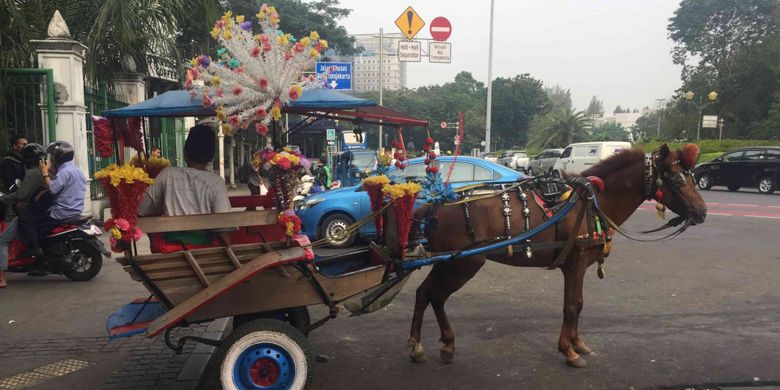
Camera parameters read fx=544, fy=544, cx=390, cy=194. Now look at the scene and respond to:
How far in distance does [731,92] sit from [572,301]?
4141 cm

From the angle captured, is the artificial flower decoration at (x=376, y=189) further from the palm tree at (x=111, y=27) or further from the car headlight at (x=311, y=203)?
the palm tree at (x=111, y=27)

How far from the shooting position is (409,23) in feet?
55.9

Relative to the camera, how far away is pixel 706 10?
46312mm

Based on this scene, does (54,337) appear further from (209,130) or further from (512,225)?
(512,225)

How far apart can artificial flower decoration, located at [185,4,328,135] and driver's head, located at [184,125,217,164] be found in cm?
31

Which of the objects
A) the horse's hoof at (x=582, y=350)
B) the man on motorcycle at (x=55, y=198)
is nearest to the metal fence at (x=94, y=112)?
the man on motorcycle at (x=55, y=198)

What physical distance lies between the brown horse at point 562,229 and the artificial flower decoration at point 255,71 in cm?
158

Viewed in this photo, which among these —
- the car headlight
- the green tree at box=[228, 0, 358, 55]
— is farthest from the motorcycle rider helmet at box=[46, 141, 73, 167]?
the green tree at box=[228, 0, 358, 55]

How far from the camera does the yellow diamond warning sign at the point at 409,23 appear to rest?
17.0m

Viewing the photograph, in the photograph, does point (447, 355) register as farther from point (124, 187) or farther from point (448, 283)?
point (124, 187)

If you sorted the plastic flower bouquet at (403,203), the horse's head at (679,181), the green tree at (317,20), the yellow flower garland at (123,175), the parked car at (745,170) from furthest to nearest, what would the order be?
1. the green tree at (317,20)
2. the parked car at (745,170)
3. the horse's head at (679,181)
4. the plastic flower bouquet at (403,203)
5. the yellow flower garland at (123,175)

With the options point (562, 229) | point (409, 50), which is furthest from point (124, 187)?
point (409, 50)

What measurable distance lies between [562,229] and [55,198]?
5736 millimetres

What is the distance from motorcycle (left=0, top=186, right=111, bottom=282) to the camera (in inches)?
253
